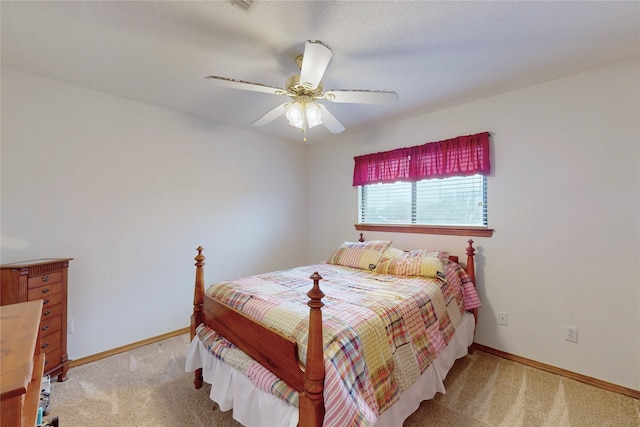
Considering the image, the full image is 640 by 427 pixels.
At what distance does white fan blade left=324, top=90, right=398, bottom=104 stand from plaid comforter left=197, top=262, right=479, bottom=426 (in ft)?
4.65

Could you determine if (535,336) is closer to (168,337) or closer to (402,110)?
(402,110)

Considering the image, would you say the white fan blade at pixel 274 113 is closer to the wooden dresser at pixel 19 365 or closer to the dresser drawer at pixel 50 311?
the wooden dresser at pixel 19 365

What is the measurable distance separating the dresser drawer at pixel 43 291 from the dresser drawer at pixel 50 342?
12.8 inches

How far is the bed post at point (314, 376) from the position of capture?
1.17m

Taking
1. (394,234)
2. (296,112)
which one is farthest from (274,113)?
(394,234)

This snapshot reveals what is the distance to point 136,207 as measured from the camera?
280 cm

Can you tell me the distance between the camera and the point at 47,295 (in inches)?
82.4

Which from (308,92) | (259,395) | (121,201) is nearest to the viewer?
(259,395)

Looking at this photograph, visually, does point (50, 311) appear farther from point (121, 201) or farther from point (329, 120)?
point (329, 120)

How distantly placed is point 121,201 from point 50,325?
1.18m

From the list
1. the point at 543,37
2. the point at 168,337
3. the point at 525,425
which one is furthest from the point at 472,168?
the point at 168,337

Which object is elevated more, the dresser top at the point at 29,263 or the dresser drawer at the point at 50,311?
the dresser top at the point at 29,263

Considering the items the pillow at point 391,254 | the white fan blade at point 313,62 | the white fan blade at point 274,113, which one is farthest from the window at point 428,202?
the white fan blade at point 313,62

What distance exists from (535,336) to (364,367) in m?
2.05
